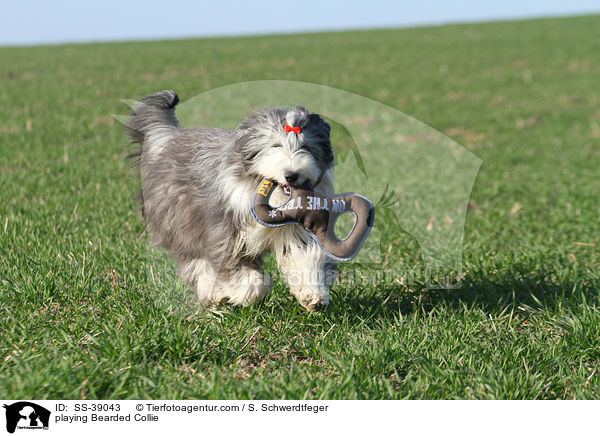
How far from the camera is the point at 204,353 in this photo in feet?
10.5

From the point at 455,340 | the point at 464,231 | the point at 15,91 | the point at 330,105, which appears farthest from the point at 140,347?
the point at 15,91

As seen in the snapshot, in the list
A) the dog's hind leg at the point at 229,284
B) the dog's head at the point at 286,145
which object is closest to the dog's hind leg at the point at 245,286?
the dog's hind leg at the point at 229,284

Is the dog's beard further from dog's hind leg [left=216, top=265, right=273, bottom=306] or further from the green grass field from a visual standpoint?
the green grass field

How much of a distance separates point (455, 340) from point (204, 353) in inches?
58.6

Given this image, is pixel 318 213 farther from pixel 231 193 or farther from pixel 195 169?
pixel 195 169

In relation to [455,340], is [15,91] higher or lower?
higher
